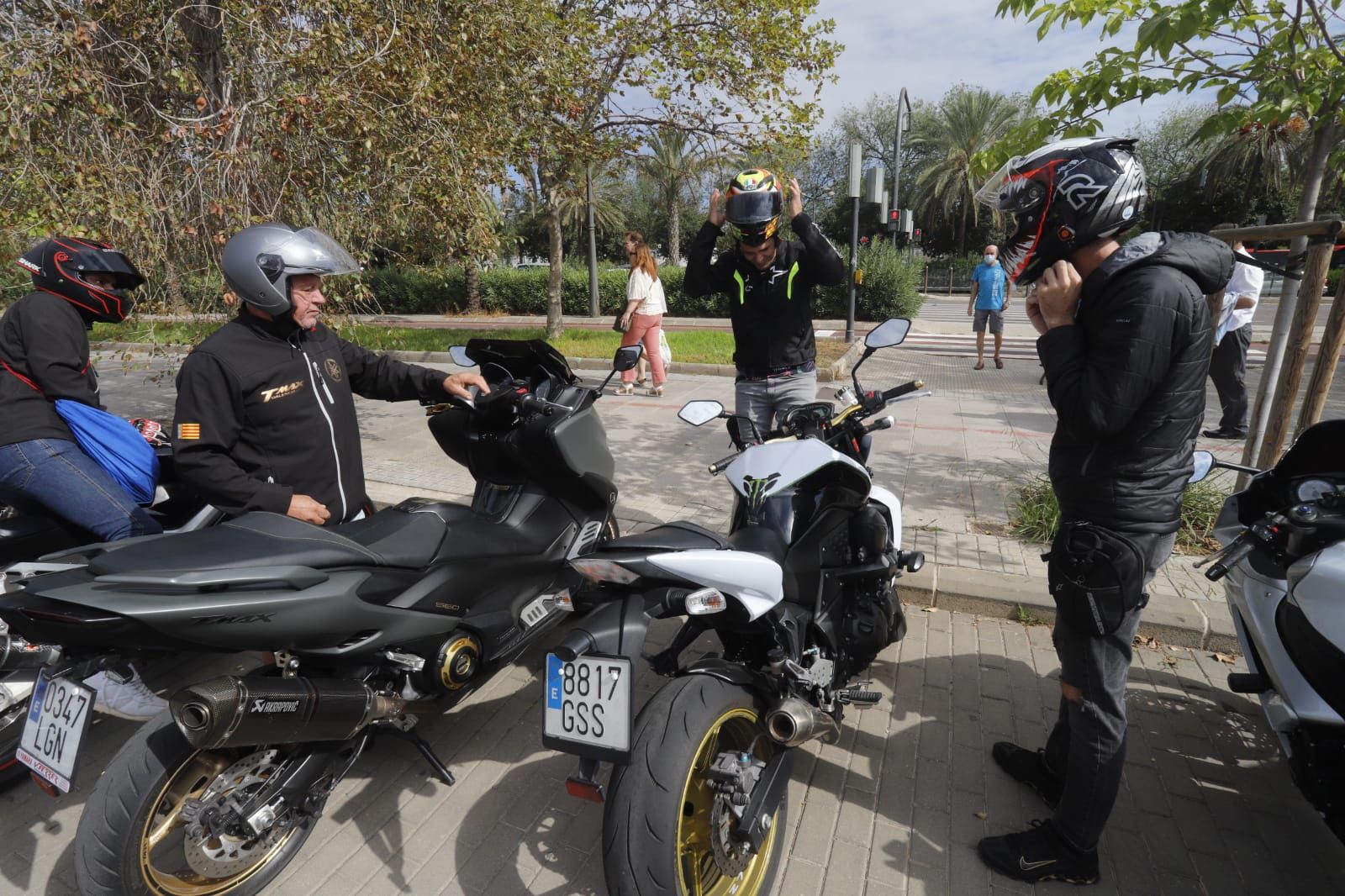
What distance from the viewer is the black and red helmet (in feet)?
9.10

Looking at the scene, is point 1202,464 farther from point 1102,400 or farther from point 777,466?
point 777,466

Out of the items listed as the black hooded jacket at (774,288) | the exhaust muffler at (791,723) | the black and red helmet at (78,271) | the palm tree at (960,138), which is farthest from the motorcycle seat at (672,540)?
the palm tree at (960,138)

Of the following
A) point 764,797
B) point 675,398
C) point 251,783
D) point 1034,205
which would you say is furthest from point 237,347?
point 675,398

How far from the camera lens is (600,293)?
23.6 m

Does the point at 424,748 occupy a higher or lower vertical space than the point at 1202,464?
lower

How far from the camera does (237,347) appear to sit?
8.18 feet

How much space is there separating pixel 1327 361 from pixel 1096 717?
2.68m

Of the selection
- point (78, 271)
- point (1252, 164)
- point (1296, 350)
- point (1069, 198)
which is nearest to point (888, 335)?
point (1069, 198)

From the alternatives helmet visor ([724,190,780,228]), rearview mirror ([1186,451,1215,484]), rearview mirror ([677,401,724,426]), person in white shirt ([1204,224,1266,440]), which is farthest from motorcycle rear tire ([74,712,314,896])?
person in white shirt ([1204,224,1266,440])

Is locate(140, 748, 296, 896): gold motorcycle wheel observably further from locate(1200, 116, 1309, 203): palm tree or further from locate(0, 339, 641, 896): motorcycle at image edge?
locate(1200, 116, 1309, 203): palm tree

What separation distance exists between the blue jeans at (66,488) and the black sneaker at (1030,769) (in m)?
3.31

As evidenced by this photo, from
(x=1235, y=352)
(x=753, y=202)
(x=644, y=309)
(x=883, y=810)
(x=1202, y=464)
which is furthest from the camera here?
(x=644, y=309)

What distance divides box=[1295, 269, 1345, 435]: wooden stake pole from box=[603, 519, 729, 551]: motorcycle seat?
10.2 feet

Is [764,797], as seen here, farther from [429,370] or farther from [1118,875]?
[429,370]
